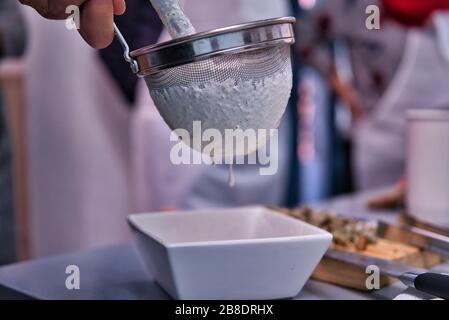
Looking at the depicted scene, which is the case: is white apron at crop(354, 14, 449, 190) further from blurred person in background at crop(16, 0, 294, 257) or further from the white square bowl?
the white square bowl

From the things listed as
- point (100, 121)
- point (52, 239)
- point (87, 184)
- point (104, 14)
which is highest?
point (104, 14)

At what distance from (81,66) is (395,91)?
29.4 inches

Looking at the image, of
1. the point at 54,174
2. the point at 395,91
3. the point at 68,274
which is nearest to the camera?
the point at 68,274

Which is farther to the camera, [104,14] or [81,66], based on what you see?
[81,66]

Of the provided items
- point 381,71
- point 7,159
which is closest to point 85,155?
point 7,159

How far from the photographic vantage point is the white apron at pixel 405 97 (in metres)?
1.43

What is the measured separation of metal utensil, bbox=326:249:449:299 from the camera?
1.55 ft

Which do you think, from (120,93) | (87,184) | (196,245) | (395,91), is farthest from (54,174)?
(196,245)

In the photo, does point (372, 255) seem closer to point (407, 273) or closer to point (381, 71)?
point (407, 273)

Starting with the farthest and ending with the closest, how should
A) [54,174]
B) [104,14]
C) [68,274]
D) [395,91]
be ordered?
[54,174], [395,91], [68,274], [104,14]

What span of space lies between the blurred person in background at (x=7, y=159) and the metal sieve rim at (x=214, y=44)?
→ 1128 mm
